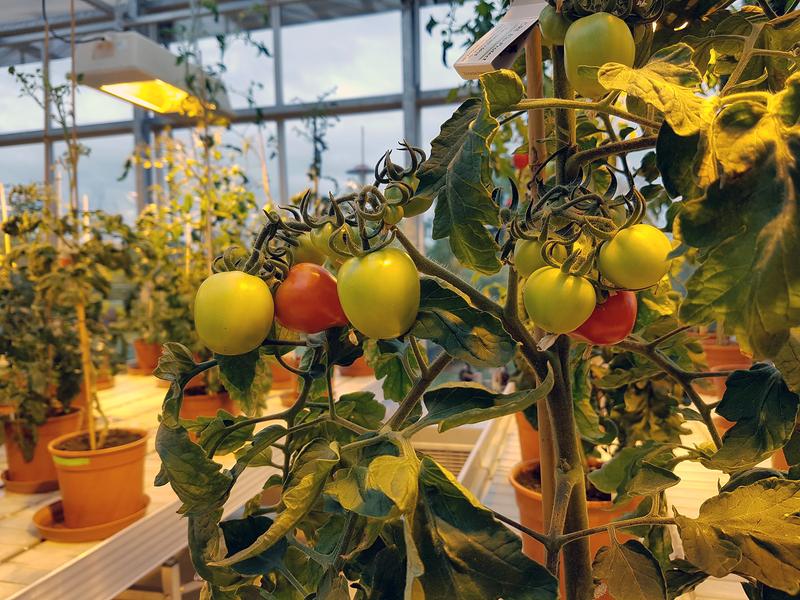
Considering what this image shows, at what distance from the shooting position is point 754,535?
19.5 inches

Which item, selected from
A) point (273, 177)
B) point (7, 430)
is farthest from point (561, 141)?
point (273, 177)

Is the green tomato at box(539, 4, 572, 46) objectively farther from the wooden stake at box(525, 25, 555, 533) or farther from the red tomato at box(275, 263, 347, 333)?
the red tomato at box(275, 263, 347, 333)

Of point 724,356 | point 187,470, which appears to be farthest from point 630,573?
point 724,356

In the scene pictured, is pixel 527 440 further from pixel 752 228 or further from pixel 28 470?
pixel 28 470

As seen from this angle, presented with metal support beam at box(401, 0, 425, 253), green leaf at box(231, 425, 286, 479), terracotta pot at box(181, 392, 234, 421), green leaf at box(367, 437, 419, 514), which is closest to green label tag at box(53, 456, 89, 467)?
terracotta pot at box(181, 392, 234, 421)

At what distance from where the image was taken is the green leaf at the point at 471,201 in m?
0.41

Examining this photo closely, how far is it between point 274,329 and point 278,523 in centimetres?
23

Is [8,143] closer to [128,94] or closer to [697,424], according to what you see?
[128,94]

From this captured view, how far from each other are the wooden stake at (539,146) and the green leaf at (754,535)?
14cm

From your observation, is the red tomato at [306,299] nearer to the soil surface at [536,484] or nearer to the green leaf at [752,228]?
the green leaf at [752,228]

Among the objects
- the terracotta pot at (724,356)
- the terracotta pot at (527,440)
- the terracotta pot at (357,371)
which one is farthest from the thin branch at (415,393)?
the terracotta pot at (357,371)

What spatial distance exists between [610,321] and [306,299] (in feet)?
0.83

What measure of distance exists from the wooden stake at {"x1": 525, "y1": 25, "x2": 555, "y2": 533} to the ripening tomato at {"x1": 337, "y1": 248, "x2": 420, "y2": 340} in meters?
0.20

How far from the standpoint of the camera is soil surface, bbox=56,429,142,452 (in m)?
1.71
